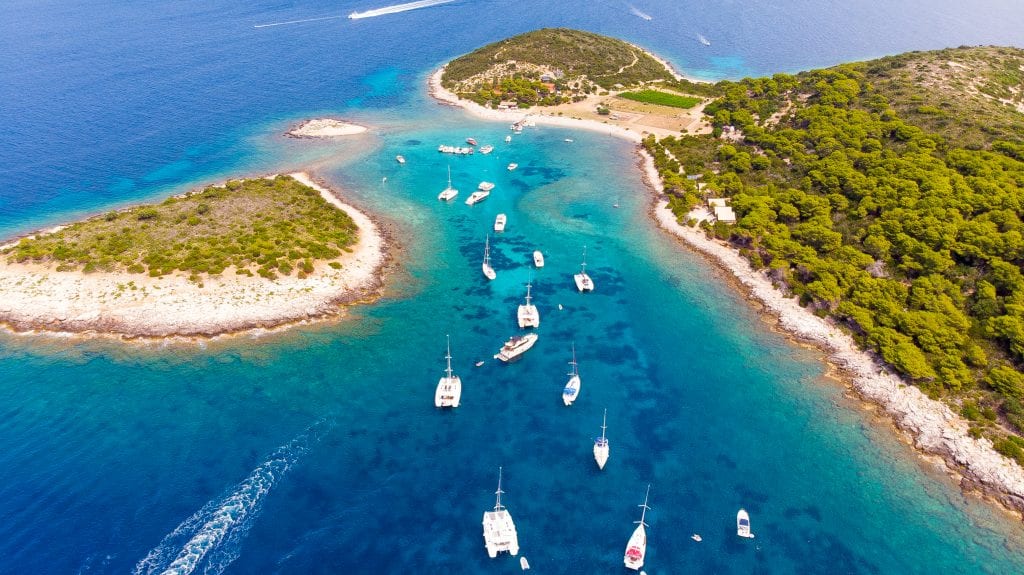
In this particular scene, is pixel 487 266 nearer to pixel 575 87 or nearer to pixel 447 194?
pixel 447 194

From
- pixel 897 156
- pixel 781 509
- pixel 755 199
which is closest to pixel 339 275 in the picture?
pixel 781 509

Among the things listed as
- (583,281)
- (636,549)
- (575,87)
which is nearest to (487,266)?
(583,281)

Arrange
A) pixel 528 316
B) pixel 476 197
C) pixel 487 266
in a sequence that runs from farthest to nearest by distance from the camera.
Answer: pixel 476 197 < pixel 487 266 < pixel 528 316

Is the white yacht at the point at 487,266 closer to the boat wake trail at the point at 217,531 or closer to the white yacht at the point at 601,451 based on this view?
the white yacht at the point at 601,451

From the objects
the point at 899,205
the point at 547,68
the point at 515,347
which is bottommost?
the point at 515,347

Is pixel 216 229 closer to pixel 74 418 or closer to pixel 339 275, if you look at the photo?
pixel 339 275

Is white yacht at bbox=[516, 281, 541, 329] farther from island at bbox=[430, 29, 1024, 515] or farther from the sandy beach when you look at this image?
the sandy beach
